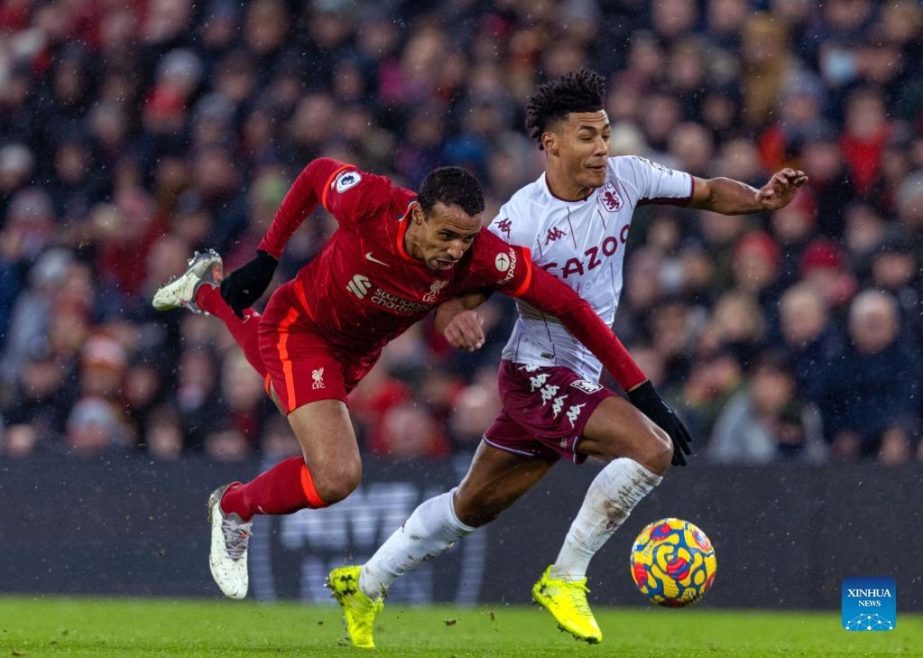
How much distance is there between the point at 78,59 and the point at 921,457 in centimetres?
694

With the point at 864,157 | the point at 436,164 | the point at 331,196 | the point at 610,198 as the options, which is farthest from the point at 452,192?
the point at 436,164

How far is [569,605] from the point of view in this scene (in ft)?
23.6

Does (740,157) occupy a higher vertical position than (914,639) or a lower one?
higher

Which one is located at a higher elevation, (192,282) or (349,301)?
(192,282)

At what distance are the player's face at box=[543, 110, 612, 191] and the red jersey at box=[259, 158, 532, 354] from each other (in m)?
0.45

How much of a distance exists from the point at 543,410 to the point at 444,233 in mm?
990

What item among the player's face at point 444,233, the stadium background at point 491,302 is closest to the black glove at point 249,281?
the player's face at point 444,233

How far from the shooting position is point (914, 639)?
8203 mm

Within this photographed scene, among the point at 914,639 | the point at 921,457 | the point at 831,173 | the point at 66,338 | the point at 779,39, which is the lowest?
the point at 914,639

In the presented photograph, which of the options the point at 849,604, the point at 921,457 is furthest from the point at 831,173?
the point at 849,604

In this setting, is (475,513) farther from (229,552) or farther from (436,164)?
(436,164)

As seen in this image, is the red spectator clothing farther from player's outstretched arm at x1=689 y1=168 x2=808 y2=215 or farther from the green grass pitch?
player's outstretched arm at x1=689 y1=168 x2=808 y2=215

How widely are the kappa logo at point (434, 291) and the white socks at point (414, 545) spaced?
100 centimetres

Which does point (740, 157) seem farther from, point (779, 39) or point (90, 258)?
point (90, 258)
